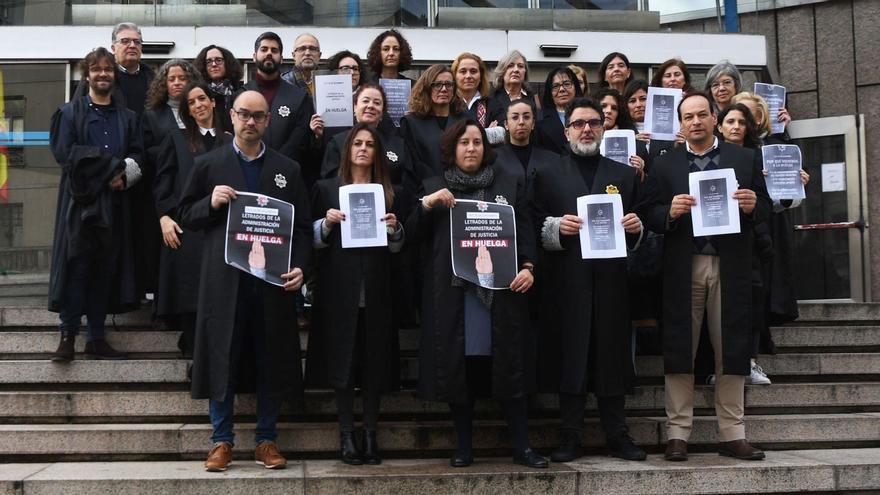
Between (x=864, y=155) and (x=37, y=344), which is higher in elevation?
(x=864, y=155)

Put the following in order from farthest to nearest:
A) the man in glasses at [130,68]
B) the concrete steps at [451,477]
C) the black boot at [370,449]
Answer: the man in glasses at [130,68]
the black boot at [370,449]
the concrete steps at [451,477]

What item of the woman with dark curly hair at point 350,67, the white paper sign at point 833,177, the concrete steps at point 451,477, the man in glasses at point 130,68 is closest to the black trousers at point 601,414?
the concrete steps at point 451,477

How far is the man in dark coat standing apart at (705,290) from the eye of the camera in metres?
6.43

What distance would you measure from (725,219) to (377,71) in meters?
3.19

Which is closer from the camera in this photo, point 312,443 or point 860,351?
point 312,443

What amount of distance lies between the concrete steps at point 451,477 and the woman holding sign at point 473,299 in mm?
251

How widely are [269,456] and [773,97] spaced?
5507 mm

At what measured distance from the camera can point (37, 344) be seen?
25.1 ft

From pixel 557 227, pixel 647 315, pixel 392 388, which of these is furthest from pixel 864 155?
pixel 392 388

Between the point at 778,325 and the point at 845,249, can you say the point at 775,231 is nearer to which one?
the point at 778,325

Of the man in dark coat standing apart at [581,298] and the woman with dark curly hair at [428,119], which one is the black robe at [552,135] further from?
the man in dark coat standing apart at [581,298]

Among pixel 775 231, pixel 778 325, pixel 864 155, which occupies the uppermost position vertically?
pixel 864 155

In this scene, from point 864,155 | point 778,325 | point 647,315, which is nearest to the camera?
point 647,315

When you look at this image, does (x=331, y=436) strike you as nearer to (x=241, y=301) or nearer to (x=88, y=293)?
(x=241, y=301)
